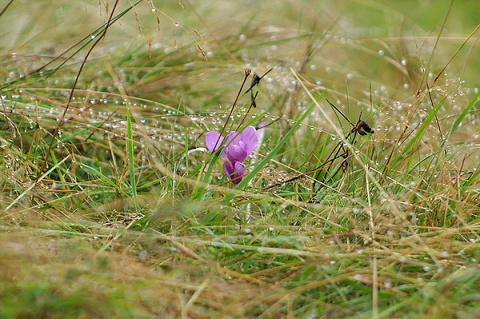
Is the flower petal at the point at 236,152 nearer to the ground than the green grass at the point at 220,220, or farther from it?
farther from it

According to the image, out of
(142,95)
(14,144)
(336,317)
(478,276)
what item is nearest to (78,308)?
(336,317)

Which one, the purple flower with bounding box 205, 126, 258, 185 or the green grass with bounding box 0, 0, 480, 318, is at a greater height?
the purple flower with bounding box 205, 126, 258, 185

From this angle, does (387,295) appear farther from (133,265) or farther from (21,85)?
(21,85)

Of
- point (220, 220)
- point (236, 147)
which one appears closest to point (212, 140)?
point (236, 147)

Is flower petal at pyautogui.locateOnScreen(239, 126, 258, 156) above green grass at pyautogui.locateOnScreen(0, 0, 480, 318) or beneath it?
above

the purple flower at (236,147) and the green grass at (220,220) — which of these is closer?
the green grass at (220,220)

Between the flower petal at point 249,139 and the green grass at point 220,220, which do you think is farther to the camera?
the flower petal at point 249,139

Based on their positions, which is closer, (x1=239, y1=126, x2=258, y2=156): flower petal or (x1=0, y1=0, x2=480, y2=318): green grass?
(x1=0, y1=0, x2=480, y2=318): green grass
